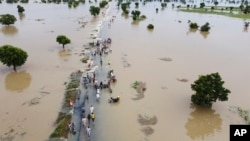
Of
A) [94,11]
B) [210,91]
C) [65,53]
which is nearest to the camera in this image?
[210,91]

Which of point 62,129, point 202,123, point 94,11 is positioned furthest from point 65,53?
point 94,11

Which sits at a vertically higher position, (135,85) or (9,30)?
(9,30)

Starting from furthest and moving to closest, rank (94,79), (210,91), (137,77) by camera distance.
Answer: (137,77) < (94,79) < (210,91)

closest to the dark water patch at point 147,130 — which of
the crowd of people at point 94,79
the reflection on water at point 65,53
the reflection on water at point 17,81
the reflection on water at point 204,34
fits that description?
the crowd of people at point 94,79

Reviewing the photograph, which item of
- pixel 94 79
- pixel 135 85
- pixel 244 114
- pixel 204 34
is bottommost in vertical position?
pixel 244 114

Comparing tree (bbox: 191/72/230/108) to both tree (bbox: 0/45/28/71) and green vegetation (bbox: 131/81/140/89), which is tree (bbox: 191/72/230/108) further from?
tree (bbox: 0/45/28/71)

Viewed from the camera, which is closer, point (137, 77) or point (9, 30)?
point (137, 77)

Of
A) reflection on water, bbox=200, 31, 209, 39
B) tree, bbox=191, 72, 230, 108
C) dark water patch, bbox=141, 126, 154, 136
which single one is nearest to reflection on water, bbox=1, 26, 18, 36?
reflection on water, bbox=200, 31, 209, 39

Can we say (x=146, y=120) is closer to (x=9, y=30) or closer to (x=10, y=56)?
(x=10, y=56)

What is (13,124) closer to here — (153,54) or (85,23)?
(153,54)
